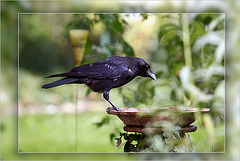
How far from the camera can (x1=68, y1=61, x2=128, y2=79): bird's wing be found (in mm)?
1585

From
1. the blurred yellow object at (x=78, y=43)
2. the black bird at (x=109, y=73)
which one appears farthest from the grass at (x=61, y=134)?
the black bird at (x=109, y=73)

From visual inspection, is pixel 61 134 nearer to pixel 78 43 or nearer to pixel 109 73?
pixel 78 43

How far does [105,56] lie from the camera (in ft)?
7.09

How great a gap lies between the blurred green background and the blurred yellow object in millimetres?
46

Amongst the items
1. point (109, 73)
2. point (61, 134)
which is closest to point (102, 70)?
point (109, 73)

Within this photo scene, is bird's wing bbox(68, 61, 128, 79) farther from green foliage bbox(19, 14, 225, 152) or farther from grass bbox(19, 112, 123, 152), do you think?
grass bbox(19, 112, 123, 152)

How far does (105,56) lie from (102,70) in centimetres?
56

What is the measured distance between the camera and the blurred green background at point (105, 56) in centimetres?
118

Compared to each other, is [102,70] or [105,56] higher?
[105,56]

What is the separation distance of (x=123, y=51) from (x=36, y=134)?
2062mm

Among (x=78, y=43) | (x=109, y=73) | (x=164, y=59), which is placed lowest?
(x=109, y=73)

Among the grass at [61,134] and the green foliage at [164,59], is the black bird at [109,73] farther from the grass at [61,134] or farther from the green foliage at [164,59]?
the grass at [61,134]

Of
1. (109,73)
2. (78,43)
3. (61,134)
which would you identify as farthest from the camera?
(61,134)

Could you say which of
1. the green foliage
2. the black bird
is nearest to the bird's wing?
the black bird
